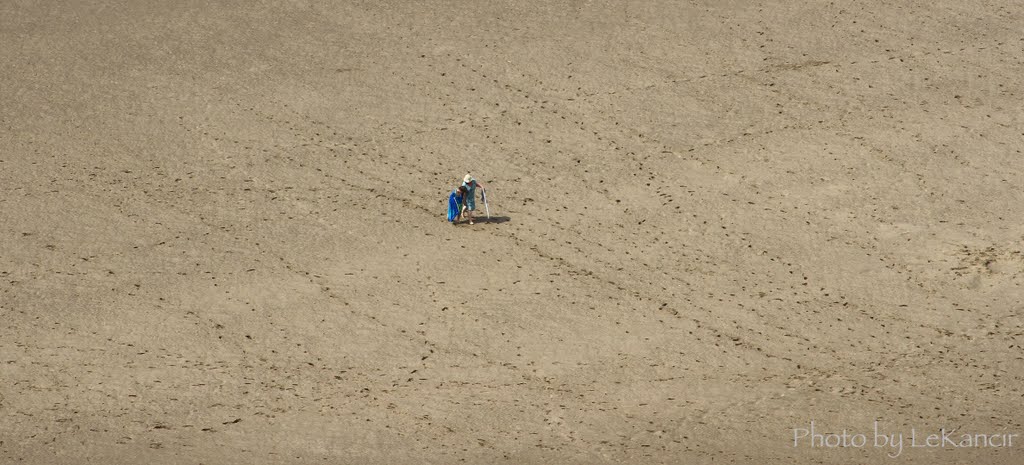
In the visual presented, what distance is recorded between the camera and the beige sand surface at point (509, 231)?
16.3 metres

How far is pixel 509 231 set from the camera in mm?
19844

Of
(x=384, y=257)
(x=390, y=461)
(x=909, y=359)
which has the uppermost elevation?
(x=384, y=257)

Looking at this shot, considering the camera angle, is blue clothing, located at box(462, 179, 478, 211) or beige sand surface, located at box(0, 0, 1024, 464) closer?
beige sand surface, located at box(0, 0, 1024, 464)

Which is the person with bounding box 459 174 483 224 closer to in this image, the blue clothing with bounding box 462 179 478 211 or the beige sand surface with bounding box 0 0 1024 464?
the blue clothing with bounding box 462 179 478 211

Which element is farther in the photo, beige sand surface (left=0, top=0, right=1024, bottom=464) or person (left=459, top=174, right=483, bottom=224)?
person (left=459, top=174, right=483, bottom=224)

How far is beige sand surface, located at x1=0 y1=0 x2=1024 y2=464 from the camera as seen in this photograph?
16312 millimetres

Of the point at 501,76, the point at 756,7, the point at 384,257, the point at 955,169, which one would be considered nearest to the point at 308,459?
the point at 384,257

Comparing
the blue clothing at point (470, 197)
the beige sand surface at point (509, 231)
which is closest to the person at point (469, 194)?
the blue clothing at point (470, 197)

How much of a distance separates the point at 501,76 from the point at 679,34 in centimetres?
332

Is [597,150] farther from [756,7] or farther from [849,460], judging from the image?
[849,460]

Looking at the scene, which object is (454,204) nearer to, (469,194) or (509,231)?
(469,194)

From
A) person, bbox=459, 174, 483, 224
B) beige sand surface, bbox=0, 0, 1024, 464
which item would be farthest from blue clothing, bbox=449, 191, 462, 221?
beige sand surface, bbox=0, 0, 1024, 464

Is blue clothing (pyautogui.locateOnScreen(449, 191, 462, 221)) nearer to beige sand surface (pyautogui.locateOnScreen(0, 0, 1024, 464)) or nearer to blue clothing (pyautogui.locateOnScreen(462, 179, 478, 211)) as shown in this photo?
blue clothing (pyautogui.locateOnScreen(462, 179, 478, 211))

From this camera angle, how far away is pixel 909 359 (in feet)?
56.6
